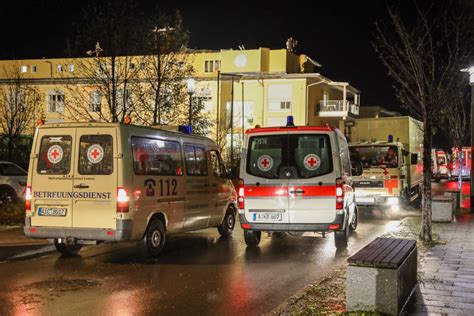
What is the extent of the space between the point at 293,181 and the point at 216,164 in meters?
2.64

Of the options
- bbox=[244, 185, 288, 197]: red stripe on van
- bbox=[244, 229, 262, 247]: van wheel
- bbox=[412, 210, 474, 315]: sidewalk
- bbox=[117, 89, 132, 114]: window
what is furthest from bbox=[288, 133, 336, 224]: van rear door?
bbox=[117, 89, 132, 114]: window

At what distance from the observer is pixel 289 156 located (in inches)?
437

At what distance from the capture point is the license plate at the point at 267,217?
1104 cm

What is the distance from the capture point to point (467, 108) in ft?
109

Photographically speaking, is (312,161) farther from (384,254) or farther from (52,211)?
(52,211)

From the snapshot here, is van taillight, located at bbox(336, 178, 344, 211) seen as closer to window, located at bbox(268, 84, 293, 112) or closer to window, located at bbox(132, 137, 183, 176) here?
window, located at bbox(132, 137, 183, 176)

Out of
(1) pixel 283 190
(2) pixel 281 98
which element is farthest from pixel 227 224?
(2) pixel 281 98

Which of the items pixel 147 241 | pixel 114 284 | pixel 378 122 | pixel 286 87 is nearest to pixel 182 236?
pixel 147 241

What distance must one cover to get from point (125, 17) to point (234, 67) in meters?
29.8

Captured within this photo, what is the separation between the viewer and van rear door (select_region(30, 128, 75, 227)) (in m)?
9.87

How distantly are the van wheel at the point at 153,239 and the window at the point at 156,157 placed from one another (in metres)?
0.95

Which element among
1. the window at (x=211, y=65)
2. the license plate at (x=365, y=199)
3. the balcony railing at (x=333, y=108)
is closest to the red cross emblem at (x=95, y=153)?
the license plate at (x=365, y=199)

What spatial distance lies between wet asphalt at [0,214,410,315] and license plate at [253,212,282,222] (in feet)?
2.15

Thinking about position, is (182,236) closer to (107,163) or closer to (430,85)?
(107,163)
